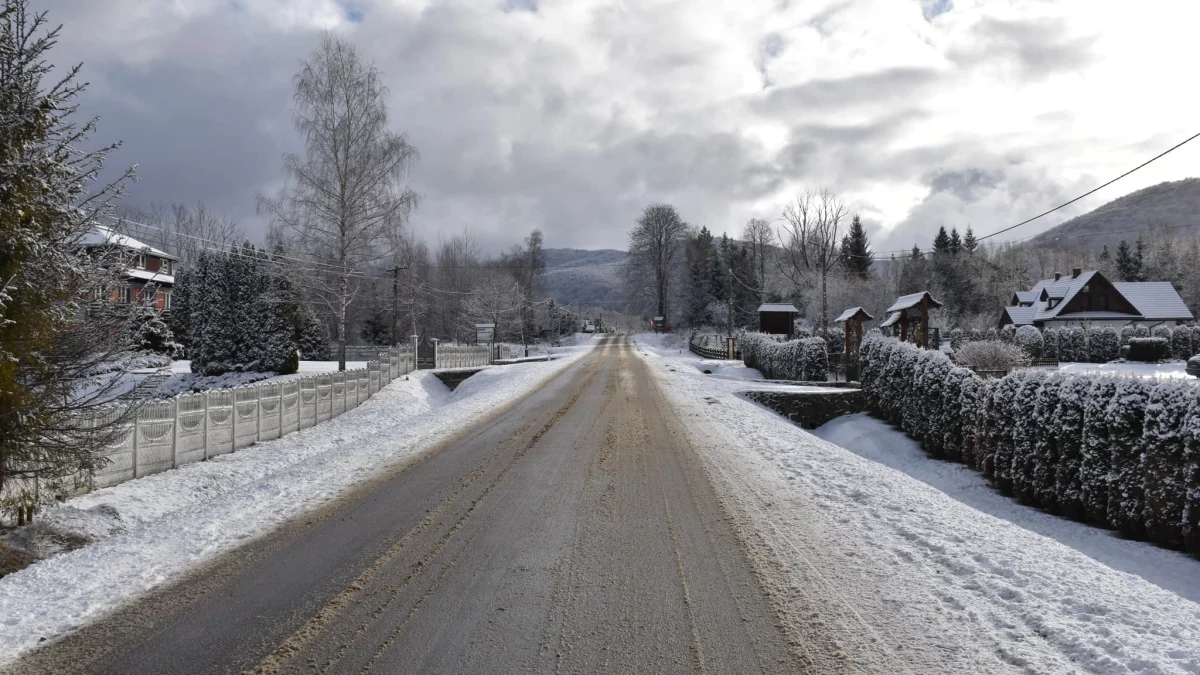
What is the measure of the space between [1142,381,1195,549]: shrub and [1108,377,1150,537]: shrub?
0.13 meters

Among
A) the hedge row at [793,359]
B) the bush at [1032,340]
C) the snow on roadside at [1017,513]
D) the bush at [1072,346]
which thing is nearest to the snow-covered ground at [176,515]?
the snow on roadside at [1017,513]

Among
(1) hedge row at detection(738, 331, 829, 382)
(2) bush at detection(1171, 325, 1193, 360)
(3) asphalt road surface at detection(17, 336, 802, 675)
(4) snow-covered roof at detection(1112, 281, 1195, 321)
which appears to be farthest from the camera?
(4) snow-covered roof at detection(1112, 281, 1195, 321)

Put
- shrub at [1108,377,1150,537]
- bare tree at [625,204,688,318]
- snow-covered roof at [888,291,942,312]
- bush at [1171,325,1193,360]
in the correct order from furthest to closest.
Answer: bare tree at [625,204,688,318], bush at [1171,325,1193,360], snow-covered roof at [888,291,942,312], shrub at [1108,377,1150,537]

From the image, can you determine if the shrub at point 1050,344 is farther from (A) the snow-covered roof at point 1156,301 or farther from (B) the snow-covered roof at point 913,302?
(B) the snow-covered roof at point 913,302

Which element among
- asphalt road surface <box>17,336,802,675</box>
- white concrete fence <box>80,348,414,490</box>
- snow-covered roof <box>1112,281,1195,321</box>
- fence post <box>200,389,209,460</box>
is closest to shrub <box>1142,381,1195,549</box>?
asphalt road surface <box>17,336,802,675</box>

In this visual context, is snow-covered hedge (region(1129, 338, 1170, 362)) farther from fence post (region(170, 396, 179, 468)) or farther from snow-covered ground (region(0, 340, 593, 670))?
fence post (region(170, 396, 179, 468))

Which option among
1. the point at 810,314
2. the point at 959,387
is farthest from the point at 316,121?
the point at 810,314

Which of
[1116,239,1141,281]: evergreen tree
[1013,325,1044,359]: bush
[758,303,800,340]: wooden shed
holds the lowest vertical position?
[1013,325,1044,359]: bush

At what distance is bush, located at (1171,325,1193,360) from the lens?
139 feet

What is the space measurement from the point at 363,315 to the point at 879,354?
2403 inches

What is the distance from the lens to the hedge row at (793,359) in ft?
89.8

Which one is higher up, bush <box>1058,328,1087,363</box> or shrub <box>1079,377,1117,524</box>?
bush <box>1058,328,1087,363</box>

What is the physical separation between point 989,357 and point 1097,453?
731 inches

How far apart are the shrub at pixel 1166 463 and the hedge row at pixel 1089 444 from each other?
10 mm
